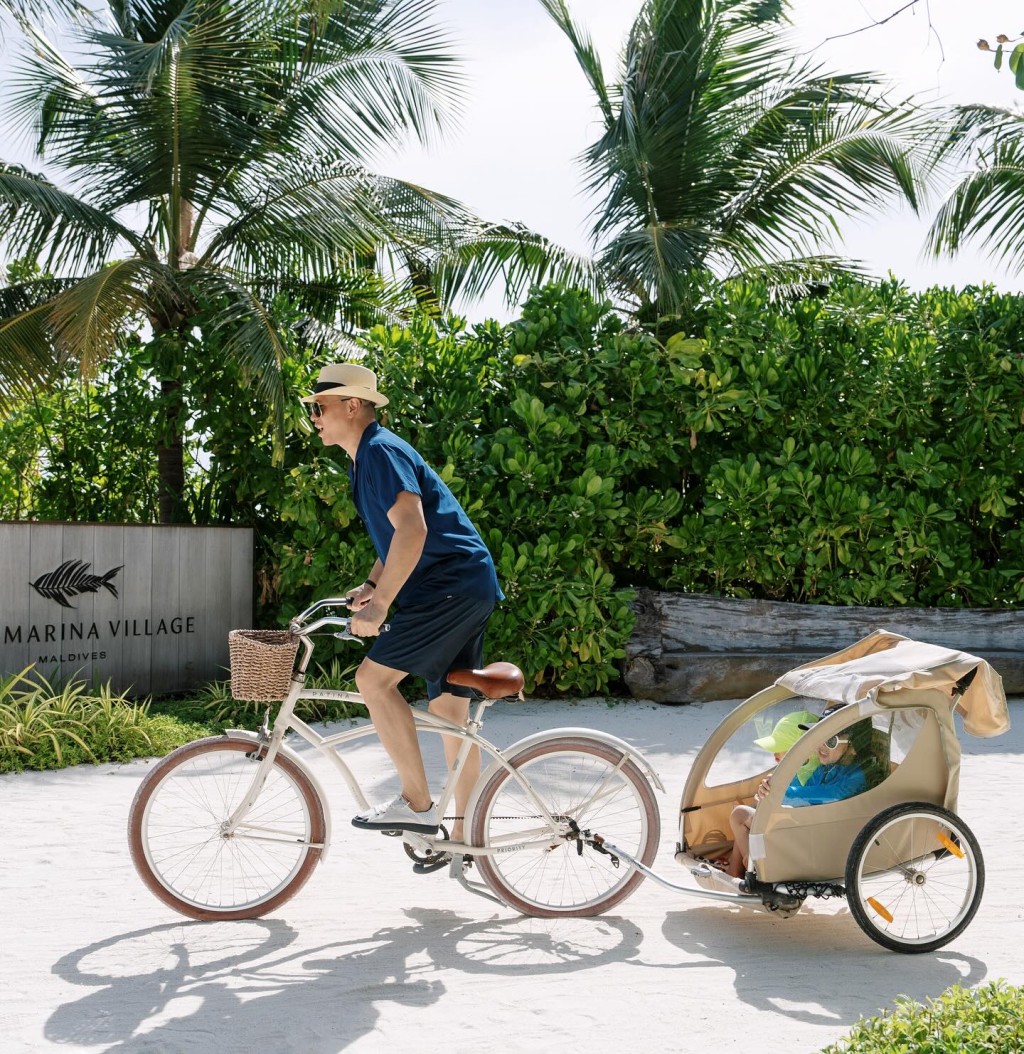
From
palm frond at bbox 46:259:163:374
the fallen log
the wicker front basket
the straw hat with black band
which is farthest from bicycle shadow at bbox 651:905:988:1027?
palm frond at bbox 46:259:163:374

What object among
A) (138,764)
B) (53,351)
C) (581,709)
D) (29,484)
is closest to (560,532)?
(581,709)

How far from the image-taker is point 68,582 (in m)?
8.84

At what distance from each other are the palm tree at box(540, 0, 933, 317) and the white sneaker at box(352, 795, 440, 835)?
8791 mm

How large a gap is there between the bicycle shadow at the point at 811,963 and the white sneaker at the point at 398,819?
0.94m

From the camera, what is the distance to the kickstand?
169 inches

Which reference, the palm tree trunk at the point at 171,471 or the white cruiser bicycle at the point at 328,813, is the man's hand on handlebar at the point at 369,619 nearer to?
the white cruiser bicycle at the point at 328,813

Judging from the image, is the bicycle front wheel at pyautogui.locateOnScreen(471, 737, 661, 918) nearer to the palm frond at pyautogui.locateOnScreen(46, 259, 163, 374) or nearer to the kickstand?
the kickstand

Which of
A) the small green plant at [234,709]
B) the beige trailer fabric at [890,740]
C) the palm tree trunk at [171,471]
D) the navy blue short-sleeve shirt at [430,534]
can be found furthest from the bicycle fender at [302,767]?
the palm tree trunk at [171,471]

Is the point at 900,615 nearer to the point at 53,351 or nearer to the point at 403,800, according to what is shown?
the point at 403,800

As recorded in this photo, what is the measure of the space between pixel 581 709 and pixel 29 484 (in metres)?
6.44

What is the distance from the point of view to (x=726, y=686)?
9430 millimetres

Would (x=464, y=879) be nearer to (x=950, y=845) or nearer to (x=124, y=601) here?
(x=950, y=845)

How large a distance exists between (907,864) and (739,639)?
5527 millimetres

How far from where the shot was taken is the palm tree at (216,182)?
9.93m
